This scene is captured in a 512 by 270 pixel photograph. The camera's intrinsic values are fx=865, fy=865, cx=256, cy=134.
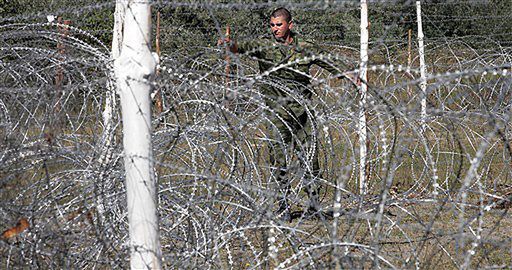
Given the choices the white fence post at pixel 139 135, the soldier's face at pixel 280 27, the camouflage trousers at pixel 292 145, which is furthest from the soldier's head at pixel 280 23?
the white fence post at pixel 139 135

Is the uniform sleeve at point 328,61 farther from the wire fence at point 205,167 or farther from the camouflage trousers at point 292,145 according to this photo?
→ the camouflage trousers at point 292,145

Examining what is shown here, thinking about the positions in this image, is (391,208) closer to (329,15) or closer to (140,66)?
(140,66)

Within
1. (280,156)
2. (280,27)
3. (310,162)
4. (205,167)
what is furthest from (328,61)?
(280,156)

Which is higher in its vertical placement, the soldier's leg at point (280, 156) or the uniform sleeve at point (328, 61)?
the uniform sleeve at point (328, 61)

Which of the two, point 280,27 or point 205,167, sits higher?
point 280,27

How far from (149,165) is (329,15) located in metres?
13.2

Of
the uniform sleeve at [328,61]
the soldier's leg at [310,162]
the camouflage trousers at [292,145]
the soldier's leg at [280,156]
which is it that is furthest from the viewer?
the soldier's leg at [280,156]

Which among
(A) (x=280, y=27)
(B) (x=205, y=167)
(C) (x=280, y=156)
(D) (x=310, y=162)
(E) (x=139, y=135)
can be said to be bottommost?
(C) (x=280, y=156)

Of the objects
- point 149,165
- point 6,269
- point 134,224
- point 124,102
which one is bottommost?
point 6,269

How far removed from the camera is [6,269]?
3.34 metres

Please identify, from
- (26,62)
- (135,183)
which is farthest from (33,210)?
(26,62)

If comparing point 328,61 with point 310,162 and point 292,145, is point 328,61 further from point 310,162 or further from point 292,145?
point 310,162

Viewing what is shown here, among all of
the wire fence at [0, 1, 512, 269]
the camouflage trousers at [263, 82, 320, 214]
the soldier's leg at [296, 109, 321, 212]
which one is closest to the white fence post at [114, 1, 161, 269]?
the wire fence at [0, 1, 512, 269]

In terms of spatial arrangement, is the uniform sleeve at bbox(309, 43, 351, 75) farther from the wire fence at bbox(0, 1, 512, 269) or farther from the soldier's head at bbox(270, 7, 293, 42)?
the soldier's head at bbox(270, 7, 293, 42)
